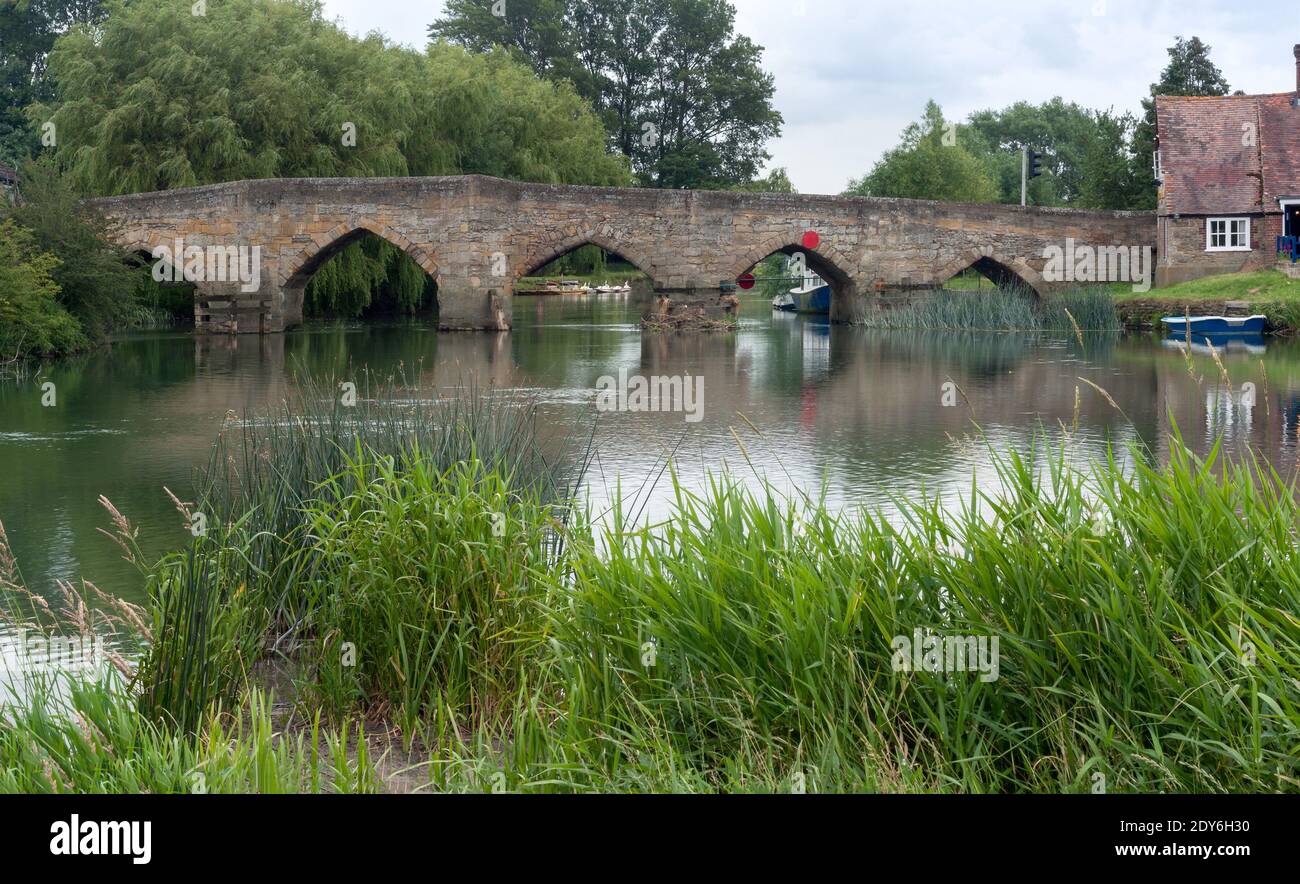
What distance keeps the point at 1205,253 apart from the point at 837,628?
109 ft

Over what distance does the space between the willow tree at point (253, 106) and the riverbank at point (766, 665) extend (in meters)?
27.8

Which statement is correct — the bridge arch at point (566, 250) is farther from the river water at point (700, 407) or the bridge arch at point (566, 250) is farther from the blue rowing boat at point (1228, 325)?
the blue rowing boat at point (1228, 325)

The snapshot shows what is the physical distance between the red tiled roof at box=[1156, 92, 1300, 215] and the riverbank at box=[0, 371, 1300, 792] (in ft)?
107

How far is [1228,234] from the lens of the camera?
35.0 meters

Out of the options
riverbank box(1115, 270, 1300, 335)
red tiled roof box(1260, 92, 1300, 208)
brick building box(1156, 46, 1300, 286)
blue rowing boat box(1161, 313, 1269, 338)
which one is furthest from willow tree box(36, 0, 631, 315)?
red tiled roof box(1260, 92, 1300, 208)

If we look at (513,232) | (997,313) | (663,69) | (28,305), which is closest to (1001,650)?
(28,305)

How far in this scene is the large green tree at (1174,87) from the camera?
4219 cm

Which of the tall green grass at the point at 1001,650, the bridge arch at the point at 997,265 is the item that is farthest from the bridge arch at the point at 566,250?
the tall green grass at the point at 1001,650

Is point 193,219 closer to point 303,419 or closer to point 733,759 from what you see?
point 303,419

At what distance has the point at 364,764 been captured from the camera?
3.86 metres

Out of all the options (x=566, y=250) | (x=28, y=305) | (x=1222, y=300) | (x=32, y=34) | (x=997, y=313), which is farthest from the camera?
(x=32, y=34)

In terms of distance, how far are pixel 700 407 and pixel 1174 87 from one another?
34.5 m

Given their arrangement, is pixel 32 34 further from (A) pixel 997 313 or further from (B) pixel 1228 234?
(B) pixel 1228 234

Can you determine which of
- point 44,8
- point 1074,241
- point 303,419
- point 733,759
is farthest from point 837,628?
point 44,8
